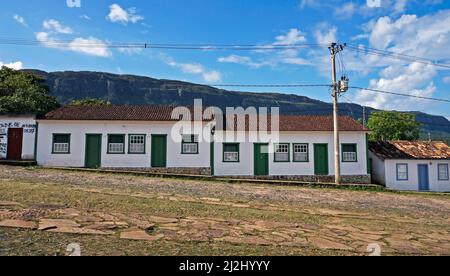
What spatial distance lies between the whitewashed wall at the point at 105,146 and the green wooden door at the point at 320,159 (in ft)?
23.6

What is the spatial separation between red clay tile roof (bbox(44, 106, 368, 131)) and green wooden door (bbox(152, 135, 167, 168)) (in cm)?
127

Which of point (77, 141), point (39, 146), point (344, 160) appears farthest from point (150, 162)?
point (344, 160)

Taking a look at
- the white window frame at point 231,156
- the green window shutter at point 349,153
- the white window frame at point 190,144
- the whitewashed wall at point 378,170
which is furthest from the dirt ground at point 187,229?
the whitewashed wall at point 378,170

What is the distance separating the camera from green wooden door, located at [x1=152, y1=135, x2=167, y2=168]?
20.7 metres

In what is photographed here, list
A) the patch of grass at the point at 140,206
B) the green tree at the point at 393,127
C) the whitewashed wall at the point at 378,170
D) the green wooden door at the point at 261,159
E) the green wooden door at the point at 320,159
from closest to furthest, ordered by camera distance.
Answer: the patch of grass at the point at 140,206, the green wooden door at the point at 261,159, the green wooden door at the point at 320,159, the whitewashed wall at the point at 378,170, the green tree at the point at 393,127

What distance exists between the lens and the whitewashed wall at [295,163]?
69.6 ft

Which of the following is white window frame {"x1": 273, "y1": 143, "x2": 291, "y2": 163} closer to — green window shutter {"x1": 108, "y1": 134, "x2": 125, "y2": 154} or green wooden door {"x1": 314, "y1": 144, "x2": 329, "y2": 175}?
green wooden door {"x1": 314, "y1": 144, "x2": 329, "y2": 175}

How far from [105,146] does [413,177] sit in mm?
20846

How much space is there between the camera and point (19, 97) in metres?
25.9

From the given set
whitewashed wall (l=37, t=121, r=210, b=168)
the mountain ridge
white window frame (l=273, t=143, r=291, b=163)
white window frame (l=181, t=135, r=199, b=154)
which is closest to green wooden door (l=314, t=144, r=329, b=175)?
white window frame (l=273, t=143, r=291, b=163)

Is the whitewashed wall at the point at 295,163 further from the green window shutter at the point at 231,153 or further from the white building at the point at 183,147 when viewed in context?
the green window shutter at the point at 231,153

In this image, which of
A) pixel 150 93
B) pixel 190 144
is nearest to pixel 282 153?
pixel 190 144

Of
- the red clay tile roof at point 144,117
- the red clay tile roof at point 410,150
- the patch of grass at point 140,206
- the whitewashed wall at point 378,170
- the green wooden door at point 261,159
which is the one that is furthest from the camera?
the red clay tile roof at point 410,150
